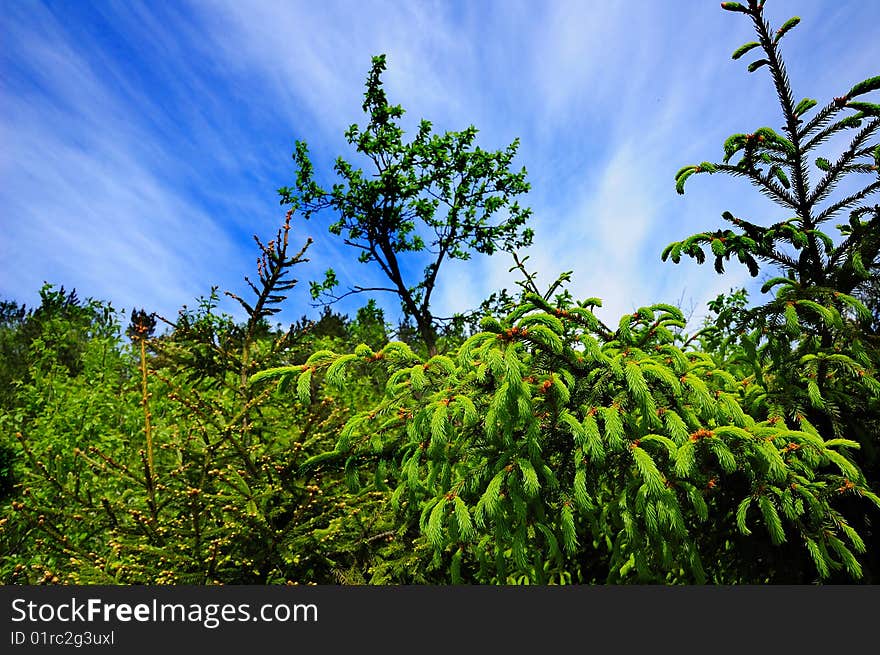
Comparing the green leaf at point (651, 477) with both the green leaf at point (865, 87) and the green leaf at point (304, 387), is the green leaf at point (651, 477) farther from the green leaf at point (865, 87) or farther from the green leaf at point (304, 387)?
the green leaf at point (865, 87)

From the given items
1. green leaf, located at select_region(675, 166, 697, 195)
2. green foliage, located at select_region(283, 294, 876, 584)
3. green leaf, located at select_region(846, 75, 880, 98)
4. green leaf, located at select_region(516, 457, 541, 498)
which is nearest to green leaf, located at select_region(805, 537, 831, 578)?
green foliage, located at select_region(283, 294, 876, 584)

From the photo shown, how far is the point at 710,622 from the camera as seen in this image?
241 cm

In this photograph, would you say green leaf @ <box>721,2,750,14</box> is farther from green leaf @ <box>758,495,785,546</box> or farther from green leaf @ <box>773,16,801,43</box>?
green leaf @ <box>758,495,785,546</box>

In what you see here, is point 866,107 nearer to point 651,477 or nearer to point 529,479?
point 651,477

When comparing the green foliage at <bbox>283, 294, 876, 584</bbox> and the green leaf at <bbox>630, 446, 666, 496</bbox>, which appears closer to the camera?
the green leaf at <bbox>630, 446, 666, 496</bbox>

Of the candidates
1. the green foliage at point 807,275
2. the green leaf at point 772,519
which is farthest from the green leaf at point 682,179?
the green leaf at point 772,519

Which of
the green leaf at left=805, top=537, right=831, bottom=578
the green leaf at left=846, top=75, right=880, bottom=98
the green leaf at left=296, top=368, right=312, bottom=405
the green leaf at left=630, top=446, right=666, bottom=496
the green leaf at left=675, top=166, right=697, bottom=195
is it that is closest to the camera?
the green leaf at left=630, top=446, right=666, bottom=496

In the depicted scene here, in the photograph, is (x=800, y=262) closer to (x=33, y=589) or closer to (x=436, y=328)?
(x=33, y=589)

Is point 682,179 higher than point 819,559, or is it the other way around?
point 682,179

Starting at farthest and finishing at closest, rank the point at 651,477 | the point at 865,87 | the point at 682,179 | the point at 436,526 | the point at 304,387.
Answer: the point at 682,179
the point at 865,87
the point at 304,387
the point at 436,526
the point at 651,477

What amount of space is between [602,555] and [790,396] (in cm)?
181

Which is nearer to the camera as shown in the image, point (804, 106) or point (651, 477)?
point (651, 477)

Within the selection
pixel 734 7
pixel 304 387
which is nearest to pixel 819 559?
pixel 304 387

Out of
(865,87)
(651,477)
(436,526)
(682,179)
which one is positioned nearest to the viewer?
(651,477)
